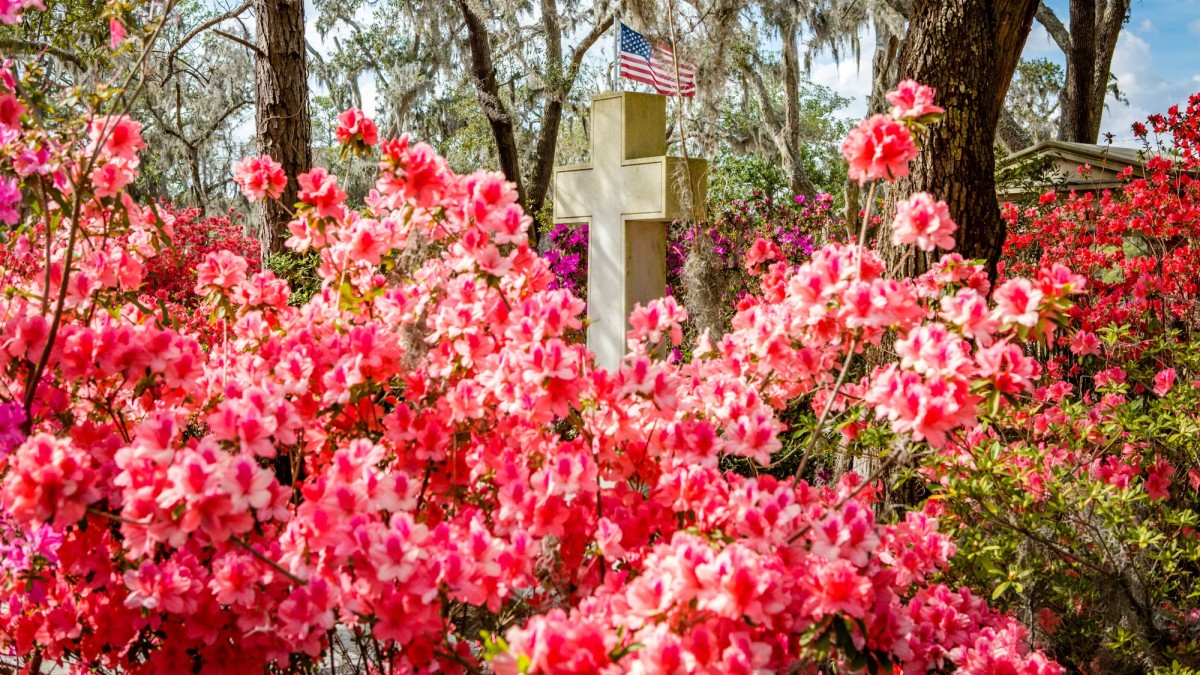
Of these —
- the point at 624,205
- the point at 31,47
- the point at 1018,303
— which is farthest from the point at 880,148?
the point at 31,47

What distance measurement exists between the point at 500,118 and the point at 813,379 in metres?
9.14

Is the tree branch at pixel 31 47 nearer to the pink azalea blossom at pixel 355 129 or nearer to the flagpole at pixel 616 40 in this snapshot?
the pink azalea blossom at pixel 355 129

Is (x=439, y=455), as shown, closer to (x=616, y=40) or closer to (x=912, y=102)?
A: (x=912, y=102)

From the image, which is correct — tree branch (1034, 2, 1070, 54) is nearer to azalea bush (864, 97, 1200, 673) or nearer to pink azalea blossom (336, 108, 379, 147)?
azalea bush (864, 97, 1200, 673)

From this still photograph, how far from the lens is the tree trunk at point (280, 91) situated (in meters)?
6.25

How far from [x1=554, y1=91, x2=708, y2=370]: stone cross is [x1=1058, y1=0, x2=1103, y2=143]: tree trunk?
843 centimetres

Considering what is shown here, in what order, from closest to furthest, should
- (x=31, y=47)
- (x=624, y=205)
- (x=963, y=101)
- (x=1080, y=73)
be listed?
1. (x=963, y=101)
2. (x=624, y=205)
3. (x=31, y=47)
4. (x=1080, y=73)

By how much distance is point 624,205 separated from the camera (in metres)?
5.36

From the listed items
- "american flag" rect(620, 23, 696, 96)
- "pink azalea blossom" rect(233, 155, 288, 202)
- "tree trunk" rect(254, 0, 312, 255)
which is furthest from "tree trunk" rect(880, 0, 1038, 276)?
"american flag" rect(620, 23, 696, 96)

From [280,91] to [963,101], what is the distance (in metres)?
4.33

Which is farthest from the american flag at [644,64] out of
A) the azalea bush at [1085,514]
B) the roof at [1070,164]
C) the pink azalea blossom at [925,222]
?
the pink azalea blossom at [925,222]

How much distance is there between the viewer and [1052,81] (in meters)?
22.9

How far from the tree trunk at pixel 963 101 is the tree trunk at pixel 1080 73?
8.73 metres

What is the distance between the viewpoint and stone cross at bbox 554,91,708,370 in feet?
17.3
